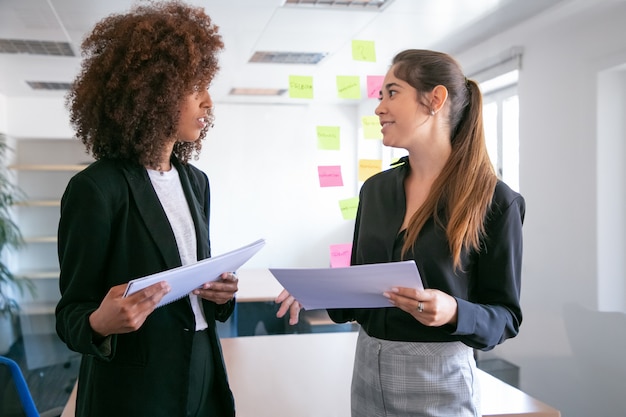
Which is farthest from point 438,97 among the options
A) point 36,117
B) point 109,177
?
point 36,117

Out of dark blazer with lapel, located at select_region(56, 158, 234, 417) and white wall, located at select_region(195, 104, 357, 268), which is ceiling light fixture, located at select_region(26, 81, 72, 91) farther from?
dark blazer with lapel, located at select_region(56, 158, 234, 417)

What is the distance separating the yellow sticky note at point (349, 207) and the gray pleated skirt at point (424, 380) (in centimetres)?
229

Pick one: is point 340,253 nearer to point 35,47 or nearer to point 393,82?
point 393,82

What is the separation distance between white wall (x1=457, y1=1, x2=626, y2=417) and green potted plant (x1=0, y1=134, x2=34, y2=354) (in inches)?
127

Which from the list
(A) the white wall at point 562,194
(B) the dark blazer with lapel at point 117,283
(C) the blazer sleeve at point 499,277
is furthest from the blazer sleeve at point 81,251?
(A) the white wall at point 562,194

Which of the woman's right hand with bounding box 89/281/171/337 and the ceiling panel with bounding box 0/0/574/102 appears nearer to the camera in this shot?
the woman's right hand with bounding box 89/281/171/337

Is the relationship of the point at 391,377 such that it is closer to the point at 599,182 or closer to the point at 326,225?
the point at 599,182

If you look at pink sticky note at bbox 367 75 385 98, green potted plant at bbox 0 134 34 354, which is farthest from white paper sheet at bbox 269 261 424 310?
green potted plant at bbox 0 134 34 354

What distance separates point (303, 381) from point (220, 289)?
3.31ft

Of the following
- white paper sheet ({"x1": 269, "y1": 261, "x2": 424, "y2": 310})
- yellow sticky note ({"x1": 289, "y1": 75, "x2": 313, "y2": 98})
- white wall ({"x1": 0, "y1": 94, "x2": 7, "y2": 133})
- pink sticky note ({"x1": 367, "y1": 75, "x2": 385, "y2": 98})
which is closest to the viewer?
white paper sheet ({"x1": 269, "y1": 261, "x2": 424, "y2": 310})

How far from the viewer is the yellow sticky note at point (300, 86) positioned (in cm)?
376

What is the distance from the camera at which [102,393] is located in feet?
3.95

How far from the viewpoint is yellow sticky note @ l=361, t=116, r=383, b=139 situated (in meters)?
3.56

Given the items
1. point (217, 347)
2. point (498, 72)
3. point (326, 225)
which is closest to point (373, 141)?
point (326, 225)
